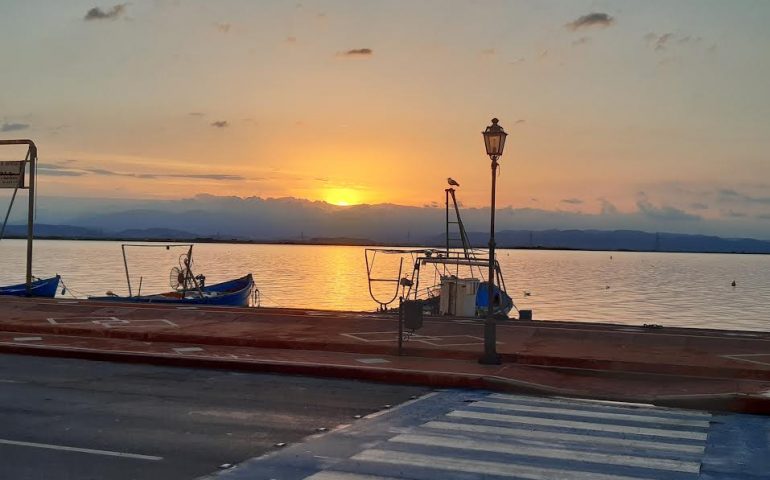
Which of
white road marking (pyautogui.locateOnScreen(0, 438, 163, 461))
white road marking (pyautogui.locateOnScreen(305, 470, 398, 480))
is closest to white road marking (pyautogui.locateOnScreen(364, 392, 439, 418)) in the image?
white road marking (pyautogui.locateOnScreen(305, 470, 398, 480))

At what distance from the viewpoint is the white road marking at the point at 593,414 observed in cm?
1171

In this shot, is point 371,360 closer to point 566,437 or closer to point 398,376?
point 398,376

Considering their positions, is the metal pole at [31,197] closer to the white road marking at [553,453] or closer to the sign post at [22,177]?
the sign post at [22,177]

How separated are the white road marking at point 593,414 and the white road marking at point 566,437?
1442mm

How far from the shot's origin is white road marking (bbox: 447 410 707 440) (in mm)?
10844

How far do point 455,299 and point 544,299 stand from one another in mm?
53862

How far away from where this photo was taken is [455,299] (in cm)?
3831

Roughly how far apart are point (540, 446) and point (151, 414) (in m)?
5.70

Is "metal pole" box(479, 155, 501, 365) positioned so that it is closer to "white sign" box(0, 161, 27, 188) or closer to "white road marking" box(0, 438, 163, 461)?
"white road marking" box(0, 438, 163, 461)

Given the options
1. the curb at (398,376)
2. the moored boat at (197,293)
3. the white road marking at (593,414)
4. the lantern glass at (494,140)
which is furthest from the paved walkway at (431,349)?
the moored boat at (197,293)

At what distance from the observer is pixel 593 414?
1213cm

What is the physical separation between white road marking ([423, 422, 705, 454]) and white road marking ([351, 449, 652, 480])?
1.50 m

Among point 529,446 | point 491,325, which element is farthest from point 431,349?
point 529,446

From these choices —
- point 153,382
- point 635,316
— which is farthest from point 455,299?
point 635,316
